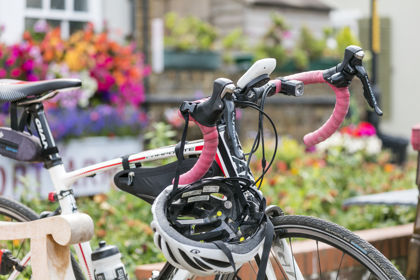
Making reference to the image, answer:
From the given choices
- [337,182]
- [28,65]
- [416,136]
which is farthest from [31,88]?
[337,182]

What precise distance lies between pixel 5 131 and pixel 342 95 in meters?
1.18

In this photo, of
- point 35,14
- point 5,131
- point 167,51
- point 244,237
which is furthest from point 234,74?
point 244,237

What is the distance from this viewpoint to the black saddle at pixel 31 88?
2.45 m

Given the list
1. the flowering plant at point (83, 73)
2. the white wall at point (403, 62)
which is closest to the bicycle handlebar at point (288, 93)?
the flowering plant at point (83, 73)

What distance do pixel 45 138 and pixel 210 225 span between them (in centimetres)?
82

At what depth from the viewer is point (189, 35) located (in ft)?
29.0

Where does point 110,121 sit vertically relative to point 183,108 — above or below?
below

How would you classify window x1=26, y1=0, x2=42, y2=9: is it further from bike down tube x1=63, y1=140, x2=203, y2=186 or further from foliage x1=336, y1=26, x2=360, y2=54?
bike down tube x1=63, y1=140, x2=203, y2=186

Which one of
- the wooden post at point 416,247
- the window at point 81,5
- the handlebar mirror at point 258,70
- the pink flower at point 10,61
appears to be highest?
the window at point 81,5

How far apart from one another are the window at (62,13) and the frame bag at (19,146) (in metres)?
4.04

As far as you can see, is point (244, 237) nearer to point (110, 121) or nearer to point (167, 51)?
point (110, 121)

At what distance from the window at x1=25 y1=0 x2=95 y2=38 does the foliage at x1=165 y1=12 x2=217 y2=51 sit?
181 centimetres

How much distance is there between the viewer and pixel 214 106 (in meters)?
1.85

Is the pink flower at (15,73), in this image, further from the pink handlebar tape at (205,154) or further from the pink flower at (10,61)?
the pink handlebar tape at (205,154)
